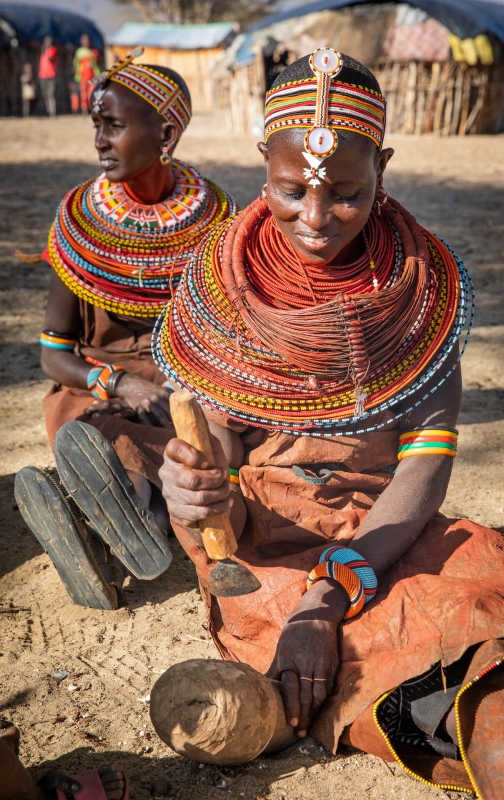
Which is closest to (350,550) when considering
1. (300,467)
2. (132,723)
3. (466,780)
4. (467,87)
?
(300,467)

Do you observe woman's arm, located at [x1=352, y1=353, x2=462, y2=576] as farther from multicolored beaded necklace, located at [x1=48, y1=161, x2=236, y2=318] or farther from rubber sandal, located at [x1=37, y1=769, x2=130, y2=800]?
multicolored beaded necklace, located at [x1=48, y1=161, x2=236, y2=318]

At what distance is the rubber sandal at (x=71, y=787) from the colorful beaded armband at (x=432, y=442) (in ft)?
4.09

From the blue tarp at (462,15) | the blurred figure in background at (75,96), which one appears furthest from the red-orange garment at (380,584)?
the blurred figure in background at (75,96)

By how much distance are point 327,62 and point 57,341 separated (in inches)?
77.7

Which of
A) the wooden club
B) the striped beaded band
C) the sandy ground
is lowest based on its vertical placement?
the sandy ground

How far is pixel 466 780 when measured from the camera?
1.92 m

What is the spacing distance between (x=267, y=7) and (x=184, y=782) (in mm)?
44388

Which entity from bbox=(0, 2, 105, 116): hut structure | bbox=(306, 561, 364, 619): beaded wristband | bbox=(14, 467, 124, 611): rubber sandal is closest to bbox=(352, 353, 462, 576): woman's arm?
bbox=(306, 561, 364, 619): beaded wristband

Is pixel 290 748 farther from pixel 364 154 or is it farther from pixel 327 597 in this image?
pixel 364 154

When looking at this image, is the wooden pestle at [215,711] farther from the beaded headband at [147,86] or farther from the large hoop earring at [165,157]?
the beaded headband at [147,86]

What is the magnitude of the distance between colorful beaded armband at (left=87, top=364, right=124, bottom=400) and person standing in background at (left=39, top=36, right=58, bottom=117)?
2248 cm

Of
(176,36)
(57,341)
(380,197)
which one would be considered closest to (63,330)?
(57,341)

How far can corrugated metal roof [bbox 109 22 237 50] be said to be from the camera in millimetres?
28891

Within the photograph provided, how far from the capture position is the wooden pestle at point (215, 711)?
1847mm
